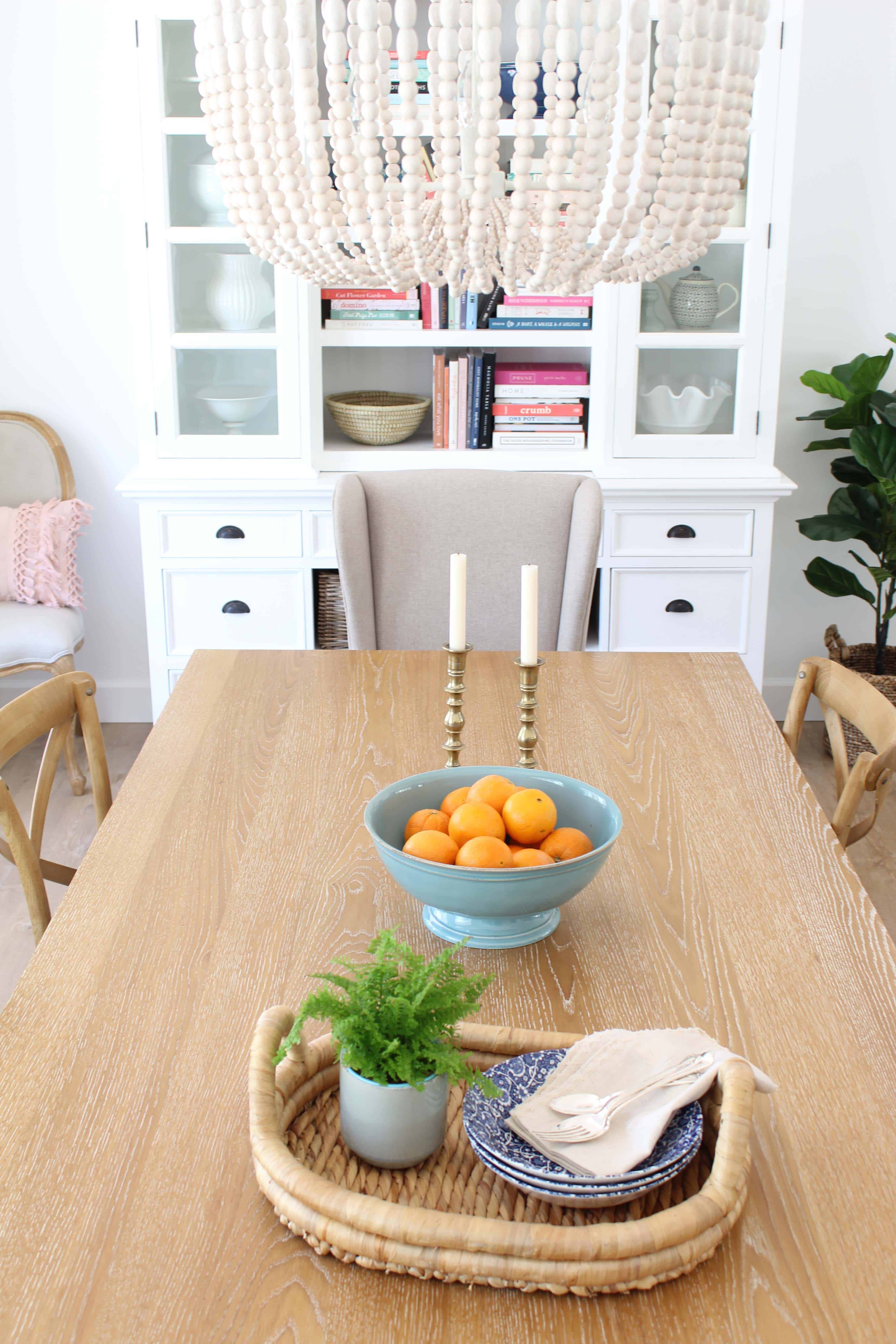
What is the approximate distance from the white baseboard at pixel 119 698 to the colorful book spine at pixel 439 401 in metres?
1.22

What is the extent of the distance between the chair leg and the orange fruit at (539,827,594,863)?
2.05 m

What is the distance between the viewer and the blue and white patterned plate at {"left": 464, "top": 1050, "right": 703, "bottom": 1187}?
0.80 m

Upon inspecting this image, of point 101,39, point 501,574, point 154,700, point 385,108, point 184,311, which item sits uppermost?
point 101,39

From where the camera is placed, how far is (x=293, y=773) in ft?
5.08

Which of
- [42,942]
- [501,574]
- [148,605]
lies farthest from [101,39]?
[42,942]

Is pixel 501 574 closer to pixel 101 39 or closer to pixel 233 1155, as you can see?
pixel 233 1155

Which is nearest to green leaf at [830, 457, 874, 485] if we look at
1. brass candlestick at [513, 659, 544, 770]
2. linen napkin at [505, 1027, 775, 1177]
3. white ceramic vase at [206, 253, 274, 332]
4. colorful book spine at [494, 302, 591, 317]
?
colorful book spine at [494, 302, 591, 317]

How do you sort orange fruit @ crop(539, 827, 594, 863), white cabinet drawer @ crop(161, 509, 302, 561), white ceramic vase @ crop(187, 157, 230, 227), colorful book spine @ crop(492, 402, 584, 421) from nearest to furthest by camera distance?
orange fruit @ crop(539, 827, 594, 863) < white ceramic vase @ crop(187, 157, 230, 227) < white cabinet drawer @ crop(161, 509, 302, 561) < colorful book spine @ crop(492, 402, 584, 421)

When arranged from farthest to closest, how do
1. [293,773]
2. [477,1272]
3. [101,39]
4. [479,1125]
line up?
[101,39]
[293,773]
[479,1125]
[477,1272]

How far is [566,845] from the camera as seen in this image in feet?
3.78

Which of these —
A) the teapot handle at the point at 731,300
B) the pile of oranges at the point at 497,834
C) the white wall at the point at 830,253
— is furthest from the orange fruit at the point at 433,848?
the white wall at the point at 830,253

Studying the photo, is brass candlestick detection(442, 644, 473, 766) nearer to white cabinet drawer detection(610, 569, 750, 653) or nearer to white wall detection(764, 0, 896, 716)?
white cabinet drawer detection(610, 569, 750, 653)

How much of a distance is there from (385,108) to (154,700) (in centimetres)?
219

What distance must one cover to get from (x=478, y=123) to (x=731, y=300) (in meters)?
2.03
